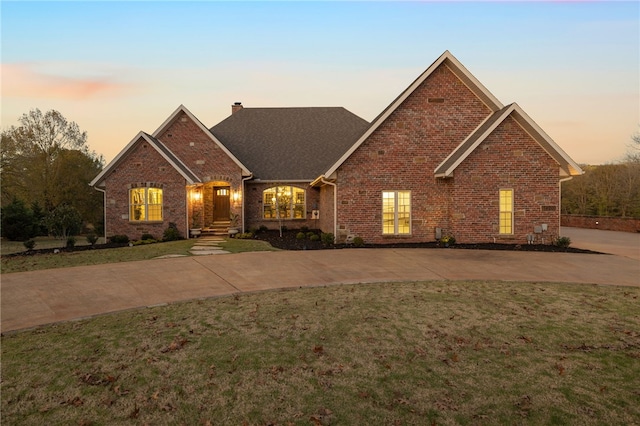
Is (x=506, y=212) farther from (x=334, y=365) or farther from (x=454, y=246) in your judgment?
(x=334, y=365)

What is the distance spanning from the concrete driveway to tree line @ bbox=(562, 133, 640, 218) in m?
19.4

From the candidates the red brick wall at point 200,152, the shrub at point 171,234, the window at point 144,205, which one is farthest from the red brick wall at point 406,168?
the window at point 144,205

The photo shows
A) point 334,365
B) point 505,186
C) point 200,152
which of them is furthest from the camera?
point 200,152

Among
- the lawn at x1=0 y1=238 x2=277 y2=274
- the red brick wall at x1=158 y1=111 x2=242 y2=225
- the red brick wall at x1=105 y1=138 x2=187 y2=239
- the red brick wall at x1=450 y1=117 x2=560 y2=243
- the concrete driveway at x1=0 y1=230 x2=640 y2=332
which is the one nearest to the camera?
the concrete driveway at x1=0 y1=230 x2=640 y2=332

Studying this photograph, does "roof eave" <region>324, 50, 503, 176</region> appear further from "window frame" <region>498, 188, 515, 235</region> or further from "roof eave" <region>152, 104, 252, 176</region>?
"roof eave" <region>152, 104, 252, 176</region>

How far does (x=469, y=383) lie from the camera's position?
451 centimetres

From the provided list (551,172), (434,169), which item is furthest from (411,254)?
(551,172)

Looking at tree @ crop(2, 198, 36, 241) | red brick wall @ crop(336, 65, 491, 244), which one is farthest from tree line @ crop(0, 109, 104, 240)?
red brick wall @ crop(336, 65, 491, 244)

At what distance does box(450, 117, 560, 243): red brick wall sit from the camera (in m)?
16.2

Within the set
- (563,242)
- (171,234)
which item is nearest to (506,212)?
(563,242)

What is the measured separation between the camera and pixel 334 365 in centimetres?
496

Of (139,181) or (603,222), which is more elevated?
(139,181)

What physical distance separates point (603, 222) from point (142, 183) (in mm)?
31129

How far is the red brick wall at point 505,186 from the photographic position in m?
16.2
